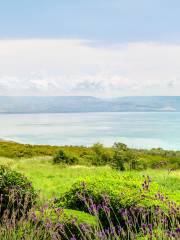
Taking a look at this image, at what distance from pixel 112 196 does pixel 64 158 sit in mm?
21780

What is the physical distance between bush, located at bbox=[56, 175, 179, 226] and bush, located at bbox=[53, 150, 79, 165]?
66.3 ft

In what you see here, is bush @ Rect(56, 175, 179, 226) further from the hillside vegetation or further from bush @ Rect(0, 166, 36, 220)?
bush @ Rect(0, 166, 36, 220)

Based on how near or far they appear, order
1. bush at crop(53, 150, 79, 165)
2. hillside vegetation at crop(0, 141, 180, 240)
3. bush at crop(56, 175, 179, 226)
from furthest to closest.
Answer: bush at crop(53, 150, 79, 165), bush at crop(56, 175, 179, 226), hillside vegetation at crop(0, 141, 180, 240)

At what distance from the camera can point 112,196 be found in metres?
9.10

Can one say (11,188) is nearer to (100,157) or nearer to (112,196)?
(112,196)

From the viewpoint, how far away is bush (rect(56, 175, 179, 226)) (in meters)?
8.80

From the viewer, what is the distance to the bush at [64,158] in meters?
30.3

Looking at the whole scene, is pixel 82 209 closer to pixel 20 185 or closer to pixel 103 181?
pixel 103 181

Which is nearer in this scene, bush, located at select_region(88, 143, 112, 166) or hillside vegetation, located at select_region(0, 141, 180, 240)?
hillside vegetation, located at select_region(0, 141, 180, 240)

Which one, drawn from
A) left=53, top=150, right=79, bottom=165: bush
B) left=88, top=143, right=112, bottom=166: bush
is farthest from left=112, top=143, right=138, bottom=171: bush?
left=88, top=143, right=112, bottom=166: bush

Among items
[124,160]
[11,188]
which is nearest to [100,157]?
[124,160]

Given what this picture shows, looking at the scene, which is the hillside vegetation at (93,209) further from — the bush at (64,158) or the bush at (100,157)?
the bush at (100,157)

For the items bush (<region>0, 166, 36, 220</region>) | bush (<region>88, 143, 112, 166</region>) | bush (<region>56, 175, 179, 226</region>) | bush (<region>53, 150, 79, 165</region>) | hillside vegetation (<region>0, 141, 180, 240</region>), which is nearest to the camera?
hillside vegetation (<region>0, 141, 180, 240</region>)

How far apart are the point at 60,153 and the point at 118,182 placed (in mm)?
20717
